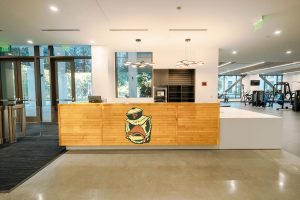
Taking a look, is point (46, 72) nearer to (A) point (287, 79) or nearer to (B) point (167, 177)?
(B) point (167, 177)

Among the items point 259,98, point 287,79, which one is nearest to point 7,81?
point 259,98

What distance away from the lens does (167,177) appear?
2949 millimetres

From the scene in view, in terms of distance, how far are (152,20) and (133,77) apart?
430 cm

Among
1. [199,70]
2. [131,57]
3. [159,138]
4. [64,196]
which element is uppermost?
[131,57]

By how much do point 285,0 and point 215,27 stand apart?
1.80 metres

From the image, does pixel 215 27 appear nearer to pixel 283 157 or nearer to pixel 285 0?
pixel 285 0

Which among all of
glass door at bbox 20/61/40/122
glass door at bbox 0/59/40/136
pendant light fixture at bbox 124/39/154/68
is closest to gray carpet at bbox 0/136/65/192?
glass door at bbox 20/61/40/122

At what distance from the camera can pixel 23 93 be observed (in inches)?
302

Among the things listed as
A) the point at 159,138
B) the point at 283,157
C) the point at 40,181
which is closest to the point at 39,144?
the point at 40,181

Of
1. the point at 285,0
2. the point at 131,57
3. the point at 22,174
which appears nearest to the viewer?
the point at 22,174

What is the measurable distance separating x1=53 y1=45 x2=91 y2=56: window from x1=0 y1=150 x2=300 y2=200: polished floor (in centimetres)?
494

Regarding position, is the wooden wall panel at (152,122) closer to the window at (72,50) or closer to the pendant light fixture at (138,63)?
the pendant light fixture at (138,63)

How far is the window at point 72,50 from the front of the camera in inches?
296

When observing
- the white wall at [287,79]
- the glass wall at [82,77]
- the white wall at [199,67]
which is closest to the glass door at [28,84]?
the glass wall at [82,77]
